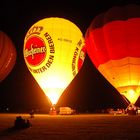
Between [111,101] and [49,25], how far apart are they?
19741mm

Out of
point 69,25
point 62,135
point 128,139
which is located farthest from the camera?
point 69,25

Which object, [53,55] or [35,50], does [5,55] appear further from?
[53,55]

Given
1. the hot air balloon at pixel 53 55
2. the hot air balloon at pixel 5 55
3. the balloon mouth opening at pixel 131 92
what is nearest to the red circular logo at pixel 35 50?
the hot air balloon at pixel 53 55

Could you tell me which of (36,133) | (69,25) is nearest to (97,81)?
(69,25)

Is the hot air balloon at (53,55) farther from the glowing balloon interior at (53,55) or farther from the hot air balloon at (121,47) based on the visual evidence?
the hot air balloon at (121,47)

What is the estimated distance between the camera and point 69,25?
20766 millimetres

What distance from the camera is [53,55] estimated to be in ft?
65.0

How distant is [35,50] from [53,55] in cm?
117

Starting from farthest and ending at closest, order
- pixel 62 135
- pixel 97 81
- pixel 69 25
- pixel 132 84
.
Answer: pixel 97 81, pixel 69 25, pixel 132 84, pixel 62 135

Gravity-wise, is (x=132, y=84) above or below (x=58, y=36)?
below

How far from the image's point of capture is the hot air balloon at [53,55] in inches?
781

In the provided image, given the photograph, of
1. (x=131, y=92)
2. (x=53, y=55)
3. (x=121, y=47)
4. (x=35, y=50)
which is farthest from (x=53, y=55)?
(x=131, y=92)

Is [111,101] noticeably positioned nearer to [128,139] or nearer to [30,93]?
[30,93]

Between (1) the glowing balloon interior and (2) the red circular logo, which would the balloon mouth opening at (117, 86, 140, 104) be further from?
(2) the red circular logo
